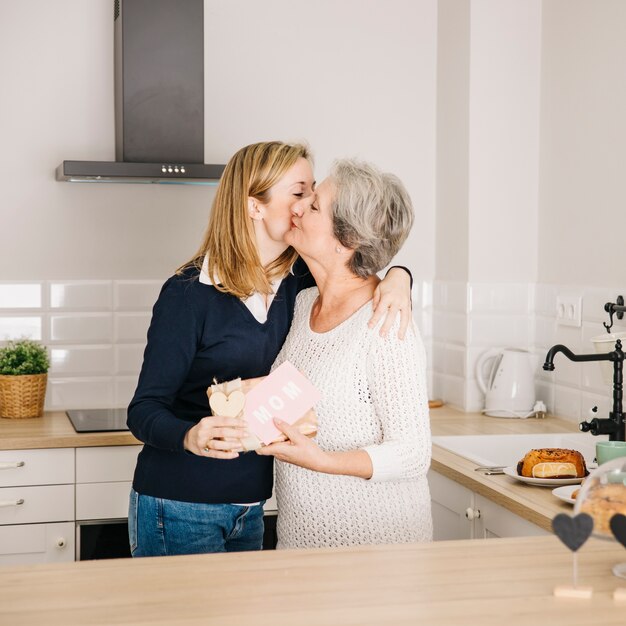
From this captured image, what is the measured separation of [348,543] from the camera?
6.13 feet

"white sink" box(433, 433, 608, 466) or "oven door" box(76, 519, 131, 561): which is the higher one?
"white sink" box(433, 433, 608, 466)

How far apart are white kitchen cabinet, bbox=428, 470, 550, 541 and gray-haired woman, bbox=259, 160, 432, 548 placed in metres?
0.35

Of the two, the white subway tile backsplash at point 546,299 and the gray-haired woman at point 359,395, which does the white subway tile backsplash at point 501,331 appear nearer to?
the white subway tile backsplash at point 546,299

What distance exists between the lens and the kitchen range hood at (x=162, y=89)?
3.05 m

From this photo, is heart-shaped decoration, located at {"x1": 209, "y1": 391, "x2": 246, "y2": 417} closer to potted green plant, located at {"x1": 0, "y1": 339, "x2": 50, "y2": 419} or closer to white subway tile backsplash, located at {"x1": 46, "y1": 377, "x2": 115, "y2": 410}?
potted green plant, located at {"x1": 0, "y1": 339, "x2": 50, "y2": 419}

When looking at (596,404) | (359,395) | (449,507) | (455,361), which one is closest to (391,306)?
(359,395)

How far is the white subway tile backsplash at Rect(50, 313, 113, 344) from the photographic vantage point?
3.33 meters

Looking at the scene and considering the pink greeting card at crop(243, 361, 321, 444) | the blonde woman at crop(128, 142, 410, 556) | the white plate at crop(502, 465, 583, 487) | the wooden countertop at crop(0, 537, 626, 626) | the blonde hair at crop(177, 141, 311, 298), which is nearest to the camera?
the wooden countertop at crop(0, 537, 626, 626)

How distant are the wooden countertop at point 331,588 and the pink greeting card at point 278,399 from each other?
0.76 feet

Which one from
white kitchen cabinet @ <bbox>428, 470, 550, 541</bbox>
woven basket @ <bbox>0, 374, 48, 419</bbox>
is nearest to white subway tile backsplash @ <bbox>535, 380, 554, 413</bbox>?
white kitchen cabinet @ <bbox>428, 470, 550, 541</bbox>

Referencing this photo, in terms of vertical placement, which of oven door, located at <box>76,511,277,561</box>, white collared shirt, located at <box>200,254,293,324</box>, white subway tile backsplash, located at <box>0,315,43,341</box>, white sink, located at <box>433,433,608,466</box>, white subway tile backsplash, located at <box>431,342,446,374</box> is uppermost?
white collared shirt, located at <box>200,254,293,324</box>

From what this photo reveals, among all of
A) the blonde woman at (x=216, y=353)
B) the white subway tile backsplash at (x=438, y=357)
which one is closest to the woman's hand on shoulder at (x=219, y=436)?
the blonde woman at (x=216, y=353)

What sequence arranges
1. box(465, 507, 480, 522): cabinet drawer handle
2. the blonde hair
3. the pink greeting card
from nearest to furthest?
A: the pink greeting card < the blonde hair < box(465, 507, 480, 522): cabinet drawer handle

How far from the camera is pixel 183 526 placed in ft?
6.37
